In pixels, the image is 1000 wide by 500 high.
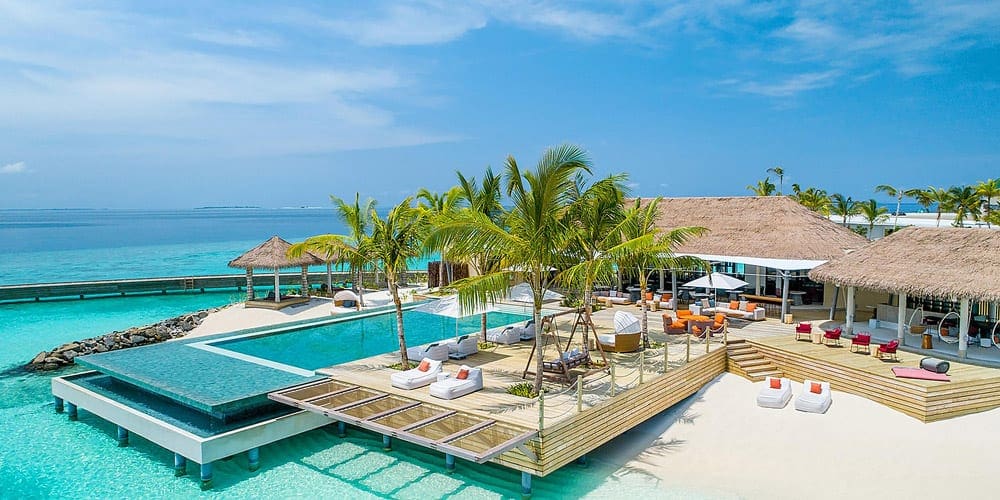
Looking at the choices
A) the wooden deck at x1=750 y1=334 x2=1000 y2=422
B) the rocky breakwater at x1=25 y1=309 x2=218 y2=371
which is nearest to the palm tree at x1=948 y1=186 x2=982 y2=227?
the wooden deck at x1=750 y1=334 x2=1000 y2=422

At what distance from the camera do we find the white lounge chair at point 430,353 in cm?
1320

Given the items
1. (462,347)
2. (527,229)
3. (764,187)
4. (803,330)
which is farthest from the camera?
(764,187)

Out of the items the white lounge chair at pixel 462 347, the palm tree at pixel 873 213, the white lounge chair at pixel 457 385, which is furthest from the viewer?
the palm tree at pixel 873 213

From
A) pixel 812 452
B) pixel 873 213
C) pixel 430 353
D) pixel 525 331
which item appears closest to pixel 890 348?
pixel 812 452

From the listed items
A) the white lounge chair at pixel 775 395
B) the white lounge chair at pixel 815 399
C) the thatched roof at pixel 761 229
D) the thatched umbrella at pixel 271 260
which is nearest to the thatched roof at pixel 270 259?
the thatched umbrella at pixel 271 260

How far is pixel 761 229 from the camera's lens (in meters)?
20.1

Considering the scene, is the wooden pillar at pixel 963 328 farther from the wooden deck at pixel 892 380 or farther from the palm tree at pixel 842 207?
the palm tree at pixel 842 207

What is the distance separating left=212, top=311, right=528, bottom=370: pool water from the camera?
14.4m

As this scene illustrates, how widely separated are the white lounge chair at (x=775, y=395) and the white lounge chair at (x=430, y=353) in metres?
6.63

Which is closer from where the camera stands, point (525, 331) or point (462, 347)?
point (462, 347)

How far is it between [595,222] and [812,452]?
5858 millimetres

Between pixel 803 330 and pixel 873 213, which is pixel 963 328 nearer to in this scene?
pixel 803 330

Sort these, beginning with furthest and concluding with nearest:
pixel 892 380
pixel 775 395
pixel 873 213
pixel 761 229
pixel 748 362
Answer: pixel 873 213 → pixel 761 229 → pixel 748 362 → pixel 775 395 → pixel 892 380

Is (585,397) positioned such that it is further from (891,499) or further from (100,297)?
(100,297)
